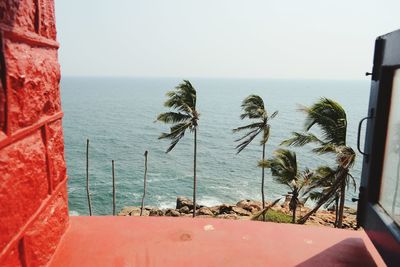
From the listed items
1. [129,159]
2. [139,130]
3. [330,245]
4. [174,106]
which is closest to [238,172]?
[129,159]

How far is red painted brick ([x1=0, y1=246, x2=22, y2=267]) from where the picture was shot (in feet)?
5.57

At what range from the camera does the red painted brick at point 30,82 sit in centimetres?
180

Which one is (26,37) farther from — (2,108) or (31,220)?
(31,220)

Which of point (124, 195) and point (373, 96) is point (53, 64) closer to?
point (373, 96)

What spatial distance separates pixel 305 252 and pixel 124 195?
3442 centimetres

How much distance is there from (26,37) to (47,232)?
1.34 meters

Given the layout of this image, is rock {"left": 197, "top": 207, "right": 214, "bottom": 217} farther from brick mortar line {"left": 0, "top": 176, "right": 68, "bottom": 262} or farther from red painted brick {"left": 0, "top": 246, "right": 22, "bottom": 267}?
red painted brick {"left": 0, "top": 246, "right": 22, "bottom": 267}

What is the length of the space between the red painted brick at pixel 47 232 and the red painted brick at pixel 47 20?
1219 mm

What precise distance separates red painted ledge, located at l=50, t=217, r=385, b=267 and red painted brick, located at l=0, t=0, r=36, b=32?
5.50 ft

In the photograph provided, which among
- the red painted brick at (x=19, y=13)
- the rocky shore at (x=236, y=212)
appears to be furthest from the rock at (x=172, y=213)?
the red painted brick at (x=19, y=13)

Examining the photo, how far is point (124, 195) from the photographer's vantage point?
35656 millimetres

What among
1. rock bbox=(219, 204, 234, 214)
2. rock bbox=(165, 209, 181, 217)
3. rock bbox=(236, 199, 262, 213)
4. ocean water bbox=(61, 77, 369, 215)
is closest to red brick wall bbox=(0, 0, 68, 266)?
ocean water bbox=(61, 77, 369, 215)

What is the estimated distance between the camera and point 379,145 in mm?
2463

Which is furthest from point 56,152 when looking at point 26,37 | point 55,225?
point 26,37
